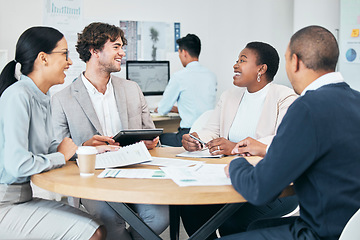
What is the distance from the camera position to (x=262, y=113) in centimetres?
257

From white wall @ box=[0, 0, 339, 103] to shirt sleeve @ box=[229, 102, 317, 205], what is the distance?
3937mm

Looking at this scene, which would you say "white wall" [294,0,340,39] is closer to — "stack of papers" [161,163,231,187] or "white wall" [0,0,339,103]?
"white wall" [0,0,339,103]

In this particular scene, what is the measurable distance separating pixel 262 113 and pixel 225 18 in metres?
3.63

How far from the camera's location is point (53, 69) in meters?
2.13

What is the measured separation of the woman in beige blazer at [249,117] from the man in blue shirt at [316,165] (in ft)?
2.65

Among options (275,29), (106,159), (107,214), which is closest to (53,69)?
(106,159)

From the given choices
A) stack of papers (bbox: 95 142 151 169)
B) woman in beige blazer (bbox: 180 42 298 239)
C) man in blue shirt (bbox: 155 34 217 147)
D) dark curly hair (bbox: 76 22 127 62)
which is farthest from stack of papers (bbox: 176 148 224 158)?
man in blue shirt (bbox: 155 34 217 147)

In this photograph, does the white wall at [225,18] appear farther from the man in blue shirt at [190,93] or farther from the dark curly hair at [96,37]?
the dark curly hair at [96,37]

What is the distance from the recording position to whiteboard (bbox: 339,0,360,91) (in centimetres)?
496

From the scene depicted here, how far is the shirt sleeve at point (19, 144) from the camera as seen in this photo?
180cm

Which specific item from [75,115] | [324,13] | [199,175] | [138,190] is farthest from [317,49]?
[324,13]

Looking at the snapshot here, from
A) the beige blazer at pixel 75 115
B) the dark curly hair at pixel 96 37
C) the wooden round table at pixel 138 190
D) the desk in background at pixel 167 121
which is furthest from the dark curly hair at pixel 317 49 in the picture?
the desk in background at pixel 167 121

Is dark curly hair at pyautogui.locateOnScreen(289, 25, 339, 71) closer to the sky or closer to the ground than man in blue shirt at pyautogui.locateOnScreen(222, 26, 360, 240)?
closer to the sky

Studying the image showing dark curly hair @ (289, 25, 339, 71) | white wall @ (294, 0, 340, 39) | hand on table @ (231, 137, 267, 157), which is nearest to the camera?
dark curly hair @ (289, 25, 339, 71)
